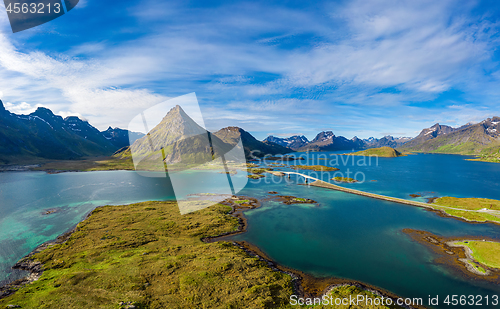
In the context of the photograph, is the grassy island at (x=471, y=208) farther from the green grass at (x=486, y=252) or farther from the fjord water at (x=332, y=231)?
the green grass at (x=486, y=252)

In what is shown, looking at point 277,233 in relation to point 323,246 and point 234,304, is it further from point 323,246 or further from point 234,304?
point 234,304

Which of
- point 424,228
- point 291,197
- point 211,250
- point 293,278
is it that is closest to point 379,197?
point 424,228

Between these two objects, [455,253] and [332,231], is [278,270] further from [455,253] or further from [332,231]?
[455,253]

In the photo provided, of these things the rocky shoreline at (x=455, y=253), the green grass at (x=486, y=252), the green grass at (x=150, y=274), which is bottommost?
the rocky shoreline at (x=455, y=253)

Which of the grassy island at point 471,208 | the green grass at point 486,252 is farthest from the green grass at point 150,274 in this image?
the grassy island at point 471,208

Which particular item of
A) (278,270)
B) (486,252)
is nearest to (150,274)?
(278,270)

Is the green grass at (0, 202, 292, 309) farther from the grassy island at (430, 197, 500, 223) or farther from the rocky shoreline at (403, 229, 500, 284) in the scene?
the grassy island at (430, 197, 500, 223)

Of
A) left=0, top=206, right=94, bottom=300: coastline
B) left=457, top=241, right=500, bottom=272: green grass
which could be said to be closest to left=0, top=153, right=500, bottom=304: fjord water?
left=0, top=206, right=94, bottom=300: coastline
